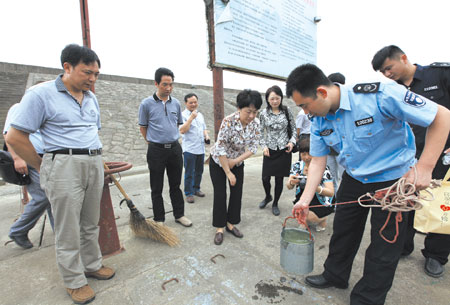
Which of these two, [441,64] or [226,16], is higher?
[226,16]

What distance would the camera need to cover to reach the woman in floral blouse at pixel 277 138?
10.6 ft

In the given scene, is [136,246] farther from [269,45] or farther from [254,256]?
[269,45]

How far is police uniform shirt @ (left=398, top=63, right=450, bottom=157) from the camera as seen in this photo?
77.7 inches

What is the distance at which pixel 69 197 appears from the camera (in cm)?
162

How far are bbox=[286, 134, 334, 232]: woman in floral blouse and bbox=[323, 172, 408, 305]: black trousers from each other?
2.35 ft

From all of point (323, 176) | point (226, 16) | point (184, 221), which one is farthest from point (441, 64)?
point (226, 16)

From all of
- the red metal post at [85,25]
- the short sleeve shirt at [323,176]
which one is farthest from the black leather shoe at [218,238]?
the red metal post at [85,25]

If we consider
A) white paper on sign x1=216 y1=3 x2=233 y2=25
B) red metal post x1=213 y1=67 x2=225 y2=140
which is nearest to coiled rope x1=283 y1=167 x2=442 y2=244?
red metal post x1=213 y1=67 x2=225 y2=140

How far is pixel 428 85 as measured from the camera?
2014 mm

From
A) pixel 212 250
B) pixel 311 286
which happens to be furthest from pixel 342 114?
pixel 212 250

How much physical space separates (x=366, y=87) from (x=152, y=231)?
2.32 m

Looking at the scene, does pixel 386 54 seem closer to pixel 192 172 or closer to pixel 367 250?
pixel 367 250

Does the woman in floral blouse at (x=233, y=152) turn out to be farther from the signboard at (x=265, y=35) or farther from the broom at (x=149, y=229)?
the signboard at (x=265, y=35)

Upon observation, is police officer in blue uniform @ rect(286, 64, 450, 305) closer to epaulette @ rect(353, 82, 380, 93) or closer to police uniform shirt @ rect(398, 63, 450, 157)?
epaulette @ rect(353, 82, 380, 93)
